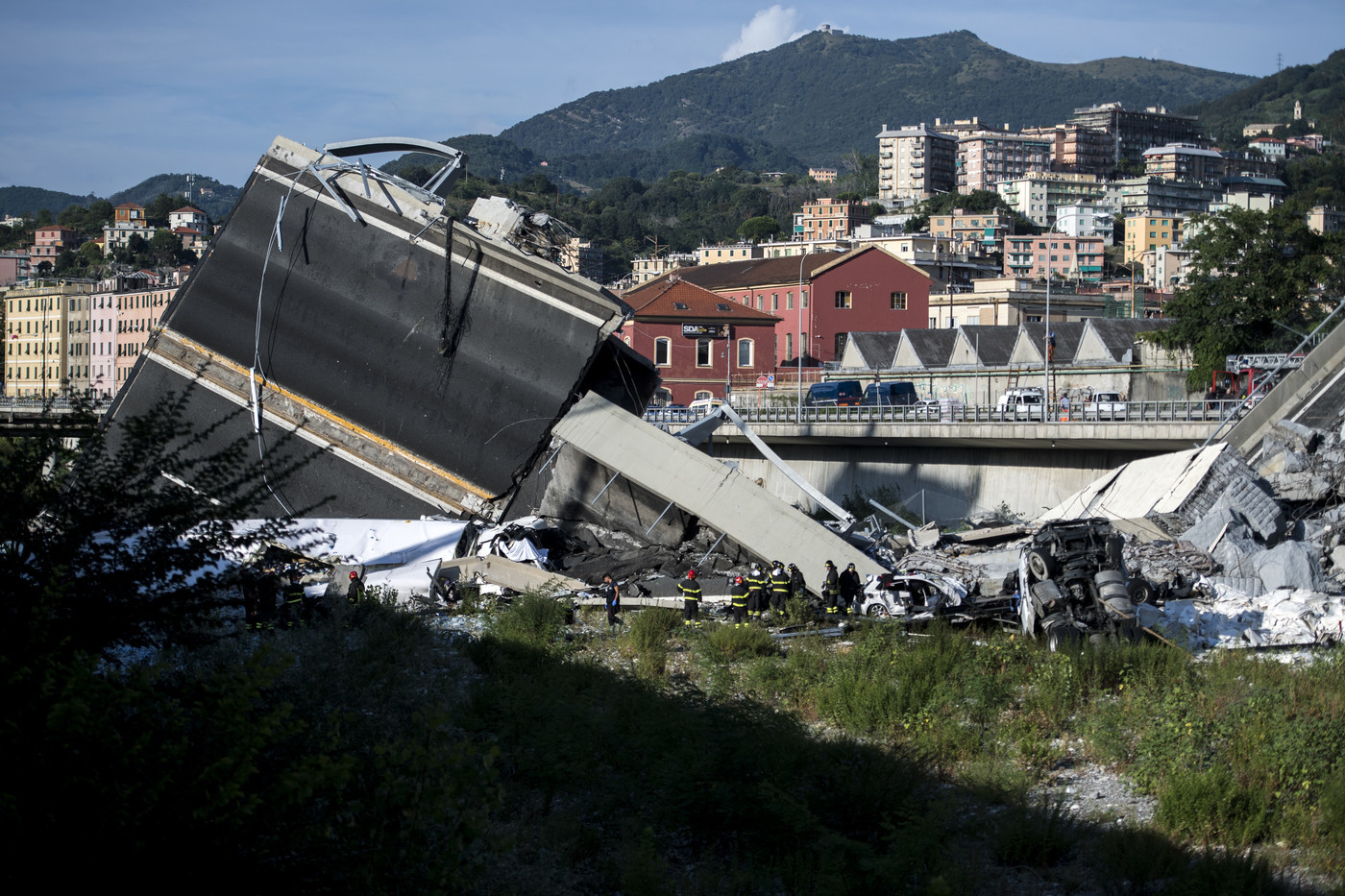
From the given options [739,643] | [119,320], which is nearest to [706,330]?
[739,643]

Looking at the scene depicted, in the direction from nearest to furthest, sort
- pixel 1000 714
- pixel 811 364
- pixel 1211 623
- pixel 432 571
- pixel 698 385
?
pixel 1000 714, pixel 1211 623, pixel 432 571, pixel 698 385, pixel 811 364

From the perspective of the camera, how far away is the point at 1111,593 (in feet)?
49.5

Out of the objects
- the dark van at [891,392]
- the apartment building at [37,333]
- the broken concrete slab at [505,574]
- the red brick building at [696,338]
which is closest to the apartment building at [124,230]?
the apartment building at [37,333]

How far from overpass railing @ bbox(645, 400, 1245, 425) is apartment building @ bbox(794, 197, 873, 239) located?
14460 cm

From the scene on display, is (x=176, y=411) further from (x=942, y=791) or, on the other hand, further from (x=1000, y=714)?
(x=1000, y=714)

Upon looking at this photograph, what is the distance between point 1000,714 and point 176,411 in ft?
31.3

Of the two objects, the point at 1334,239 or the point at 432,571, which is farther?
the point at 1334,239

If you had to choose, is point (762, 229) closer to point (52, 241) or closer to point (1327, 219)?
point (1327, 219)

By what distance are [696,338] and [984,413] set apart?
23627 millimetres

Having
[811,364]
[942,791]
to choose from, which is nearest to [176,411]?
[942,791]

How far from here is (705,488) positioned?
22.2 meters

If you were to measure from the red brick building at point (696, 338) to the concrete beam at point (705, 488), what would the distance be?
3364 centimetres

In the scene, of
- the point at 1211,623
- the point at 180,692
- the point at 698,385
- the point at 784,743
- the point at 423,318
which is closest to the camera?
the point at 180,692

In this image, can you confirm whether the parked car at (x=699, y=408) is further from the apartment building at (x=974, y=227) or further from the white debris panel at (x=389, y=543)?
the apartment building at (x=974, y=227)
